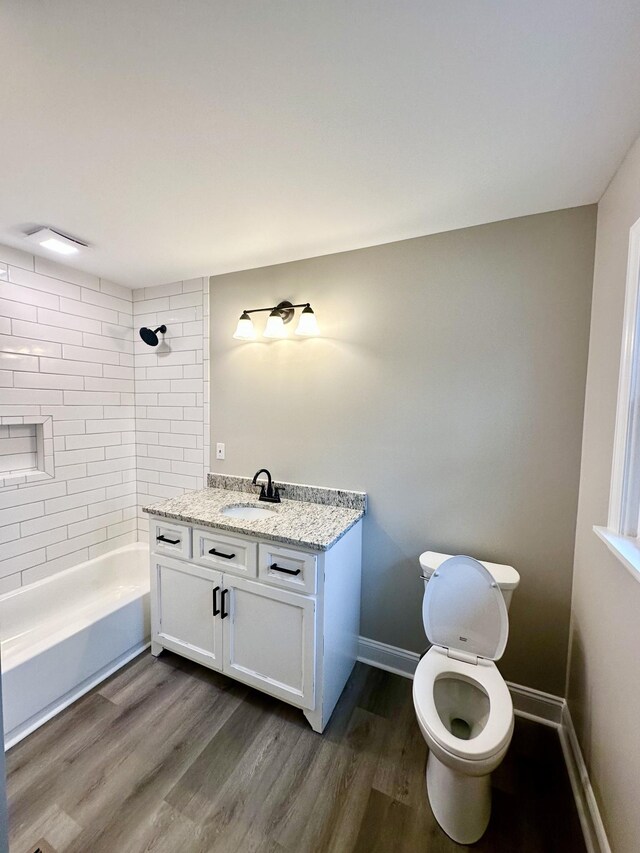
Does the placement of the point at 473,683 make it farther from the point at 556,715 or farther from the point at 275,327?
the point at 275,327

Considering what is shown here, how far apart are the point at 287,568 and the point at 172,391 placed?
1.63 meters

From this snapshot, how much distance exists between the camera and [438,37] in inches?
31.0

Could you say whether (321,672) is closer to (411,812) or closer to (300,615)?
(300,615)

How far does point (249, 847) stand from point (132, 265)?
2806 mm

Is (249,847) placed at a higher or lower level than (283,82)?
lower

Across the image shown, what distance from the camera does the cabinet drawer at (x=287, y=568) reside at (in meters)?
1.46

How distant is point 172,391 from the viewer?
2.47 meters

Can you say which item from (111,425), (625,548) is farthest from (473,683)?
(111,425)

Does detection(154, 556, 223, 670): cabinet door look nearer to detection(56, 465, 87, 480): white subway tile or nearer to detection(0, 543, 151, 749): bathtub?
detection(0, 543, 151, 749): bathtub

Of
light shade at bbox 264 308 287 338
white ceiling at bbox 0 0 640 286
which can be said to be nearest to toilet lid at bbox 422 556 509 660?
light shade at bbox 264 308 287 338

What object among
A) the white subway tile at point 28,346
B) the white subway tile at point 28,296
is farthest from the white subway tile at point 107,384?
the white subway tile at point 28,296

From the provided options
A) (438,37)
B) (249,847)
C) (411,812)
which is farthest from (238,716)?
(438,37)

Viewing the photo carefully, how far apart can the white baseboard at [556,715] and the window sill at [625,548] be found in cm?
Result: 88

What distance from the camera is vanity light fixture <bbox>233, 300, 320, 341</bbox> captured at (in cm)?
183
